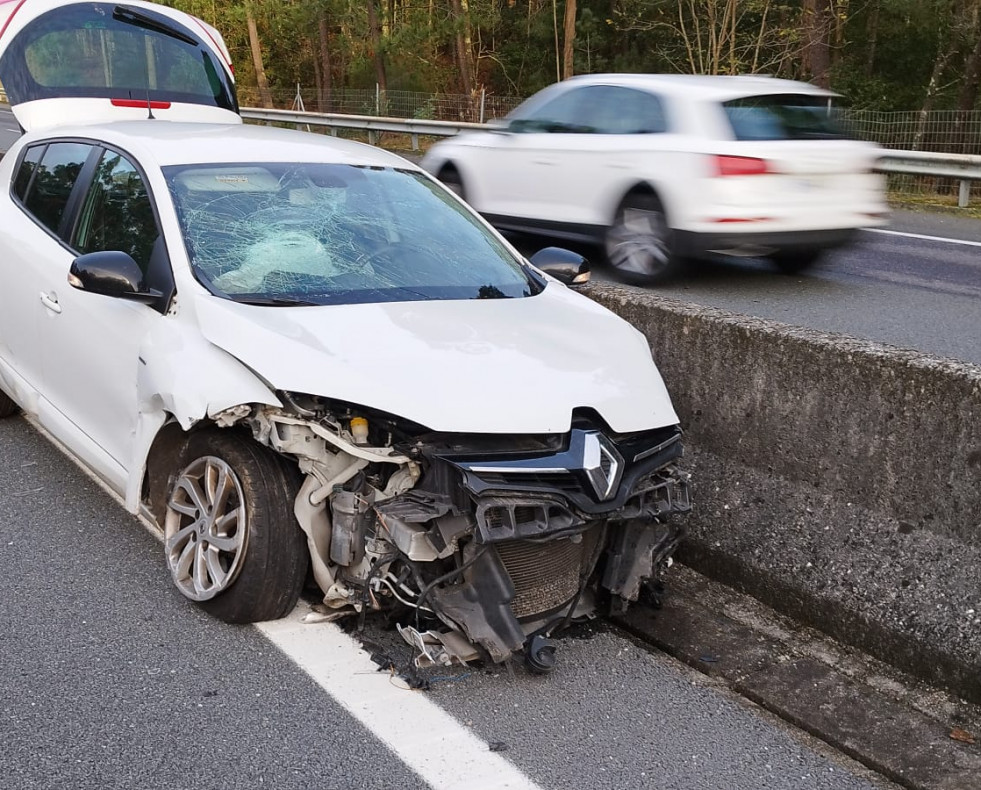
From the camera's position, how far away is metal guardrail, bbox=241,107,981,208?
47.3 feet

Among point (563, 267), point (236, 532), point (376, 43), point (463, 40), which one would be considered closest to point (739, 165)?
point (563, 267)

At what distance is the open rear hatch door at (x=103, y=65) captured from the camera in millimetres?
9008

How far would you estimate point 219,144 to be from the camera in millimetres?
4680

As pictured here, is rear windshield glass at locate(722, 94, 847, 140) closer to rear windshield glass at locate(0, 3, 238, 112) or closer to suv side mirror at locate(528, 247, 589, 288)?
suv side mirror at locate(528, 247, 589, 288)

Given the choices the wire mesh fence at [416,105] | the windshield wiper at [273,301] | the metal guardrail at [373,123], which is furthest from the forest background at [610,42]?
the windshield wiper at [273,301]

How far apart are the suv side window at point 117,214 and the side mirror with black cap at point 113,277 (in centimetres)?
22

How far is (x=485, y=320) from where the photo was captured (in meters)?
3.96

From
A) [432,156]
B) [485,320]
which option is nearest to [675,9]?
[432,156]

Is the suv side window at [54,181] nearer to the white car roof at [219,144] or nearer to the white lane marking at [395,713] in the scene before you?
the white car roof at [219,144]

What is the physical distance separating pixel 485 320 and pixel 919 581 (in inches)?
69.1

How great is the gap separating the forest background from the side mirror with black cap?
69.3ft

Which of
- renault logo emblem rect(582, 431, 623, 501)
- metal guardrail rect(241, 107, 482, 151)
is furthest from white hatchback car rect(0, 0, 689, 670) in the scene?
metal guardrail rect(241, 107, 482, 151)

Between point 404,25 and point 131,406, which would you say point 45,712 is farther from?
point 404,25

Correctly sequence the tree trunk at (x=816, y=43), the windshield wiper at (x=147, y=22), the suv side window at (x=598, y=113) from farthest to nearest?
the tree trunk at (x=816, y=43) → the windshield wiper at (x=147, y=22) → the suv side window at (x=598, y=113)
